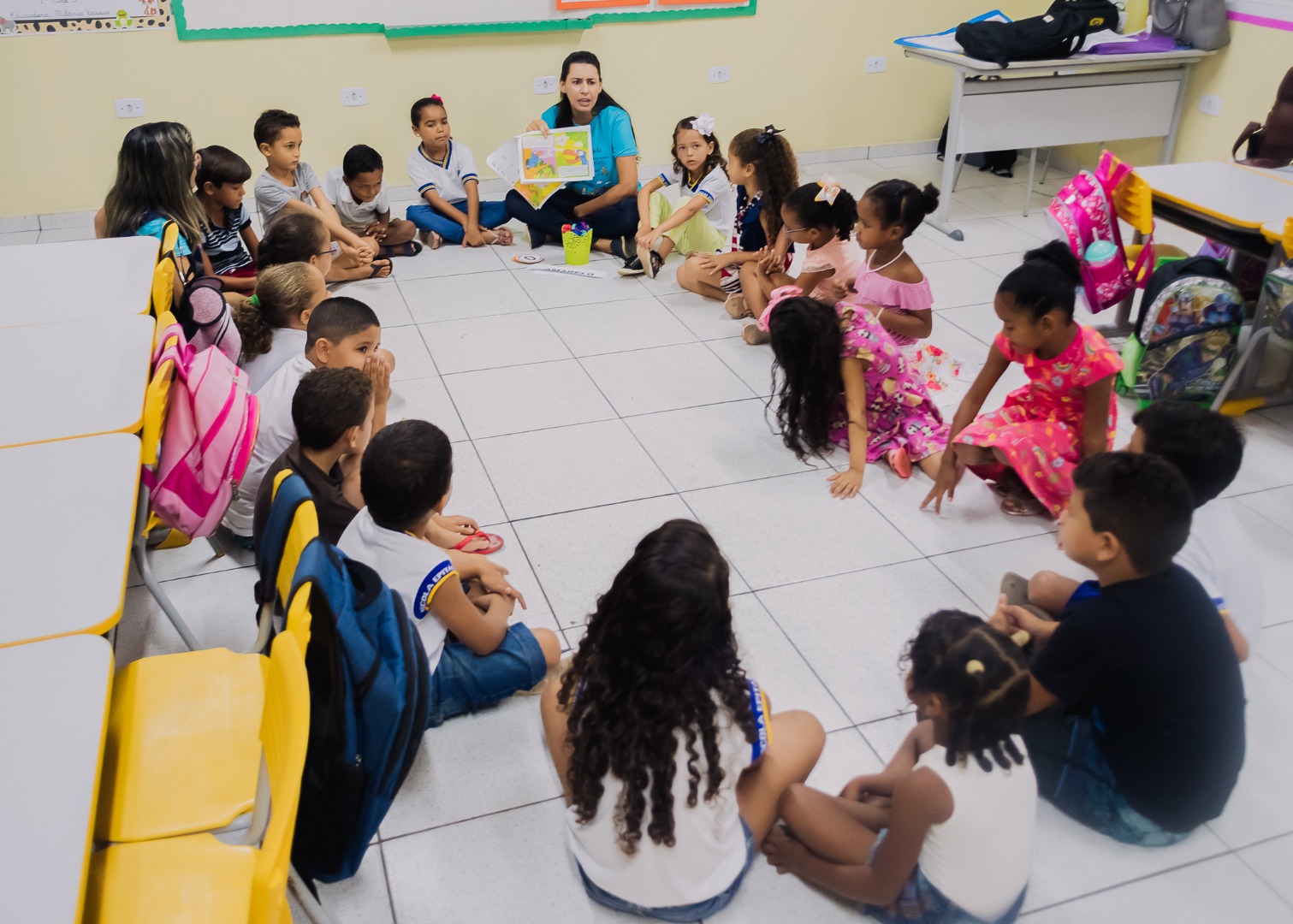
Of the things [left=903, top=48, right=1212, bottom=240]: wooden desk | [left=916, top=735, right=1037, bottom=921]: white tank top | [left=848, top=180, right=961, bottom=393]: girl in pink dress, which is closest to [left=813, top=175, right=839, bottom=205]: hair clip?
[left=848, top=180, right=961, bottom=393]: girl in pink dress

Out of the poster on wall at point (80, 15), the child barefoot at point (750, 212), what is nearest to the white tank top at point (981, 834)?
the child barefoot at point (750, 212)

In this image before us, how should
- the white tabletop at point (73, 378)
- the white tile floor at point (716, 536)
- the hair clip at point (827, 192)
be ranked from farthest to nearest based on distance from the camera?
1. the hair clip at point (827, 192)
2. the white tabletop at point (73, 378)
3. the white tile floor at point (716, 536)

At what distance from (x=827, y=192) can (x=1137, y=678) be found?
215 centimetres

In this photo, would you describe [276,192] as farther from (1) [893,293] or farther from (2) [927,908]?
(2) [927,908]

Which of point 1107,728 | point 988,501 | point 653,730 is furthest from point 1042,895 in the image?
point 988,501

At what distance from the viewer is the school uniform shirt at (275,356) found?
281 centimetres

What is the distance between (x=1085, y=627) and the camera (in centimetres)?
165

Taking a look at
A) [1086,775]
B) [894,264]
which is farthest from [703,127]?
[1086,775]

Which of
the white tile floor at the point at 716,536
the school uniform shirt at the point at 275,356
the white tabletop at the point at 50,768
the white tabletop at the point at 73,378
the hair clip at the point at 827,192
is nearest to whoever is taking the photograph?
the white tabletop at the point at 50,768

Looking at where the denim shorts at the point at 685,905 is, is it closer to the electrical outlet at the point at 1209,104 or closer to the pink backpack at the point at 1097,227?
the pink backpack at the point at 1097,227

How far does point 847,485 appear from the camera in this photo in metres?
2.83

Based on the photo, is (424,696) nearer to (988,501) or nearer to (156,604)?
(156,604)

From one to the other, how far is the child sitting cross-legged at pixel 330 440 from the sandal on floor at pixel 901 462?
4.87 feet

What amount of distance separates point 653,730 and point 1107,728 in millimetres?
806
